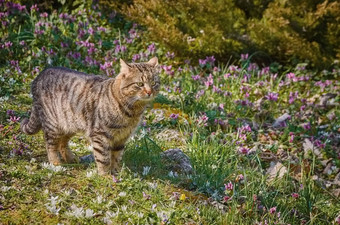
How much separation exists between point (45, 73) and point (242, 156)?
2.49m

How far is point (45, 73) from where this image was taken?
17.5 feet

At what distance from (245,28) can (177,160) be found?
→ 4.45 m

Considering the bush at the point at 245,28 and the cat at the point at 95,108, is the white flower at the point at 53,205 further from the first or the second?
the bush at the point at 245,28

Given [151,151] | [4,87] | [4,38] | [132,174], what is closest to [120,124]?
[132,174]

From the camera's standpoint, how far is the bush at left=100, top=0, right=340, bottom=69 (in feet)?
28.6

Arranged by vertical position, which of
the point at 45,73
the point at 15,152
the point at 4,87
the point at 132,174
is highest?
the point at 45,73

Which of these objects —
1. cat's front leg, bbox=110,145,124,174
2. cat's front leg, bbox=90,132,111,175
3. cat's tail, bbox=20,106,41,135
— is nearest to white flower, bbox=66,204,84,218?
cat's front leg, bbox=90,132,111,175

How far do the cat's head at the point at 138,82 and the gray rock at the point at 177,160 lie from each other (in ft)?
→ 3.40

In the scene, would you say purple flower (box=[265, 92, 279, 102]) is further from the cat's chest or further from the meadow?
the cat's chest

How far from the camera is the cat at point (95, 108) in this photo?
189 inches

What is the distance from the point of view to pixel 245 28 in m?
9.26

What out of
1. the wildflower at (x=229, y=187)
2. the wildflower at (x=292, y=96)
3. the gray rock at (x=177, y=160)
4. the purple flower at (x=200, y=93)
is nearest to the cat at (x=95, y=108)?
the gray rock at (x=177, y=160)

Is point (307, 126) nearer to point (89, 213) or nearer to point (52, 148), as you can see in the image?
point (52, 148)

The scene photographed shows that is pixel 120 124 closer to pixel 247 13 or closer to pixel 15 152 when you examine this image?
pixel 15 152
